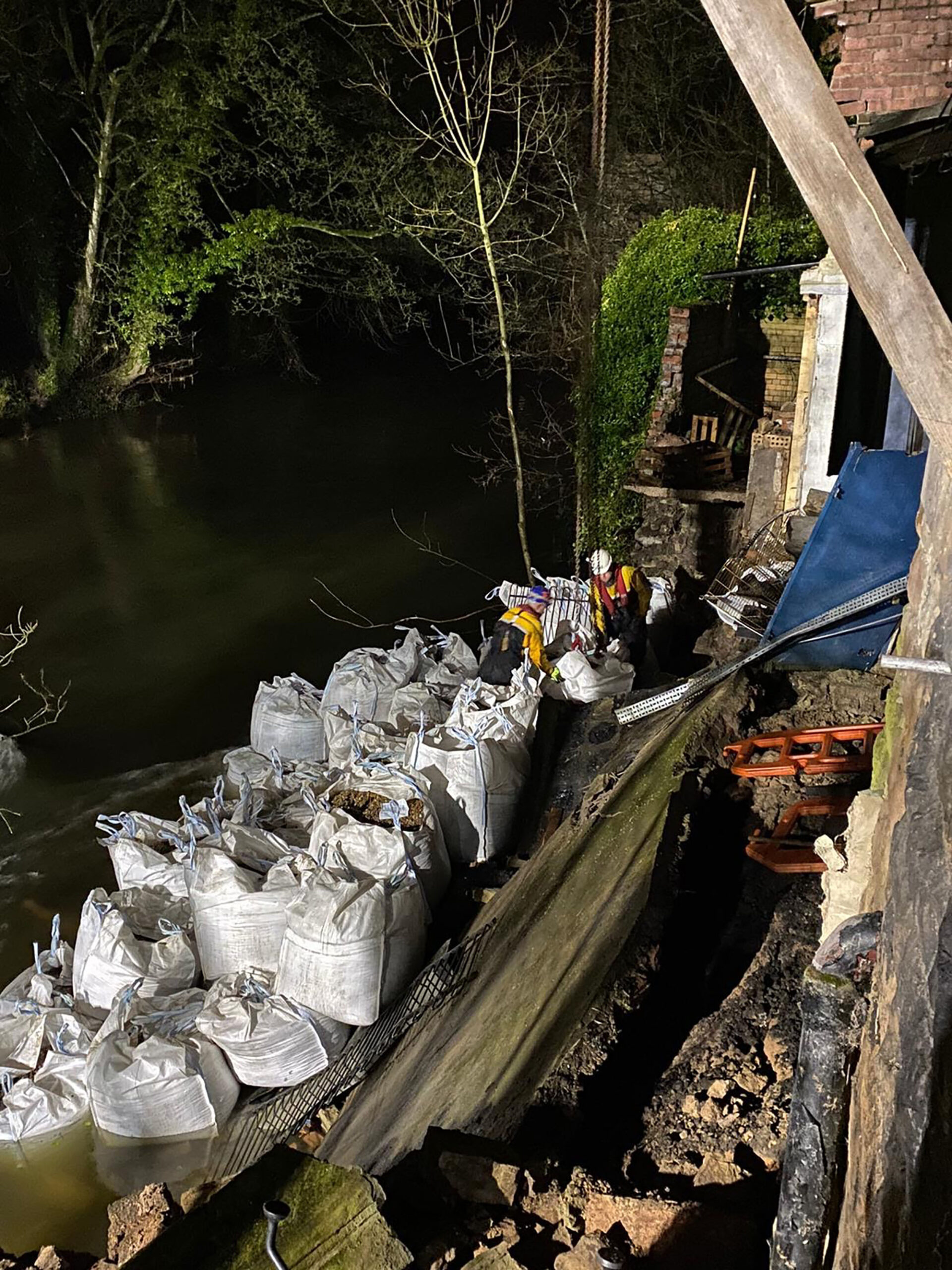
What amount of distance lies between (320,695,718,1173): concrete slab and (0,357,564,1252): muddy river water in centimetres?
143

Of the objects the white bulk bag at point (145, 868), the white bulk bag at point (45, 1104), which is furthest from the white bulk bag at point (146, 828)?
the white bulk bag at point (45, 1104)

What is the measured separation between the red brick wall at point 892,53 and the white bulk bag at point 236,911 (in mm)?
5104

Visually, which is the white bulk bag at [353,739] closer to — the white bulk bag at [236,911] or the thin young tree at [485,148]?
the white bulk bag at [236,911]

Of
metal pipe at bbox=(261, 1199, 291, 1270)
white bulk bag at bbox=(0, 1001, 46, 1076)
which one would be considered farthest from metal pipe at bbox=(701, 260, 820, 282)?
metal pipe at bbox=(261, 1199, 291, 1270)

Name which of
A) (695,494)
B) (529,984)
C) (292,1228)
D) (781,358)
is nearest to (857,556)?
(529,984)

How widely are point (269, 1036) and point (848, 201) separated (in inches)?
157

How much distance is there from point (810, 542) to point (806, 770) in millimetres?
1372

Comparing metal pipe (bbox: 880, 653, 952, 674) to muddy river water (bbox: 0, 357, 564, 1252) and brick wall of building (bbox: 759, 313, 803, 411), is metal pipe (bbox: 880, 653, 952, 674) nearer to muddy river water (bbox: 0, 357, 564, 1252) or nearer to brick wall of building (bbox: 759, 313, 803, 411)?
muddy river water (bbox: 0, 357, 564, 1252)

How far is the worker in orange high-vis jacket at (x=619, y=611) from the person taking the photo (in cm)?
676

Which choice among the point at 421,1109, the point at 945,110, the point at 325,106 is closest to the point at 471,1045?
the point at 421,1109

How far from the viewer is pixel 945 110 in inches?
199

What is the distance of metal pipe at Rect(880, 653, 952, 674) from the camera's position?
4.69 ft

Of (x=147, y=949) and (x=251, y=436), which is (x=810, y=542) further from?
(x=251, y=436)

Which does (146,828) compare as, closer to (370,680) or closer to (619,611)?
(370,680)
